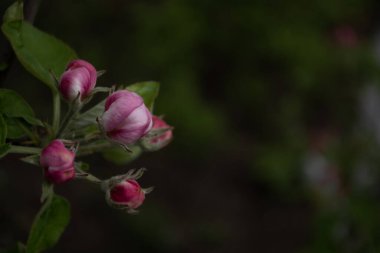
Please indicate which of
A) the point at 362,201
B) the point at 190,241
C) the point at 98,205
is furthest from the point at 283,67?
the point at 362,201

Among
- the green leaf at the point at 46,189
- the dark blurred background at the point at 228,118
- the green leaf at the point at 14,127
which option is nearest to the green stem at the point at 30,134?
the green leaf at the point at 14,127

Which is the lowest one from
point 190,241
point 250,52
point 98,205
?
point 98,205

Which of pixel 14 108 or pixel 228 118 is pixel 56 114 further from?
pixel 228 118

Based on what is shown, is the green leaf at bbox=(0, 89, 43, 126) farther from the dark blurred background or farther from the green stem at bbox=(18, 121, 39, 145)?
the dark blurred background

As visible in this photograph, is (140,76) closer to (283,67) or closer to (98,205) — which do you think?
(98,205)

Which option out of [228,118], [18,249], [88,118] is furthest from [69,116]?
[228,118]
